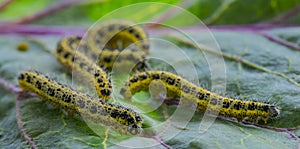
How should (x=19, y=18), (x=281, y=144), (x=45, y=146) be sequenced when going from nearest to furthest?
1. (x=281, y=144)
2. (x=45, y=146)
3. (x=19, y=18)

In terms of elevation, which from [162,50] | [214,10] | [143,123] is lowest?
[143,123]

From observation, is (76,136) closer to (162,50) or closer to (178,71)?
(178,71)

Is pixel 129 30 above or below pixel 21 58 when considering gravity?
above

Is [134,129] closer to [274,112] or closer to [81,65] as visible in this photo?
[274,112]

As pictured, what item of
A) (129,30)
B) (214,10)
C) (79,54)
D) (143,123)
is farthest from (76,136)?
(214,10)

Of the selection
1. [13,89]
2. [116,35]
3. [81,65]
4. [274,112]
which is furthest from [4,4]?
[274,112]

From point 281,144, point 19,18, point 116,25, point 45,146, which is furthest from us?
point 19,18
